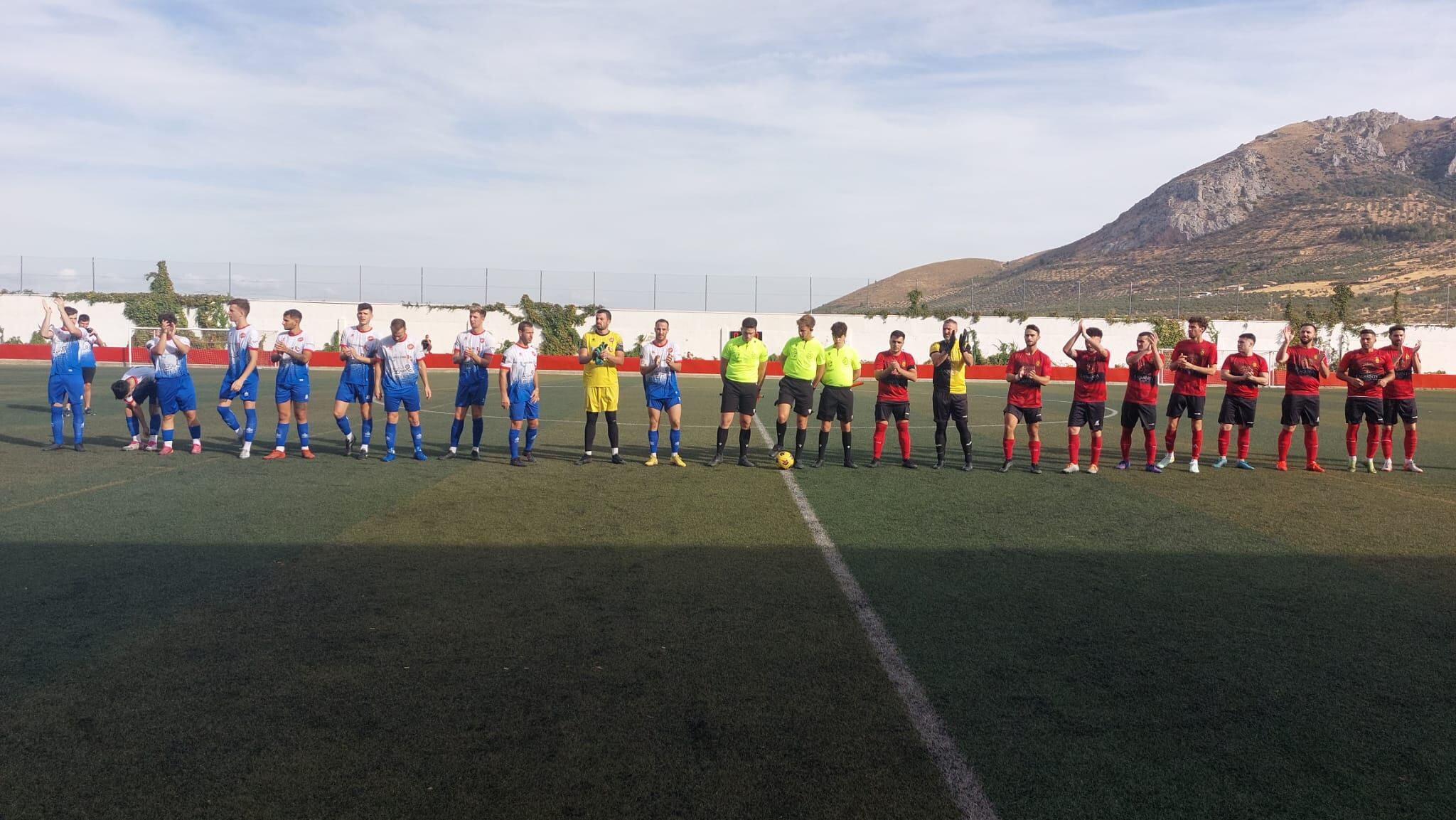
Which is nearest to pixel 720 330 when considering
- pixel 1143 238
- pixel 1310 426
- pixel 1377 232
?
pixel 1310 426

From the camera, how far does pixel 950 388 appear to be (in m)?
12.3

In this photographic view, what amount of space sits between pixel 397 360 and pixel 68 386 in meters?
4.33

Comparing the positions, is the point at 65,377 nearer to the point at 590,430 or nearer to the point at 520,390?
the point at 520,390

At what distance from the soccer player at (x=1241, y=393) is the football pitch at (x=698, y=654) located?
284 centimetres

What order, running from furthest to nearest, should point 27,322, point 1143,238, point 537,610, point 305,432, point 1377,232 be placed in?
point 1143,238, point 1377,232, point 27,322, point 305,432, point 537,610

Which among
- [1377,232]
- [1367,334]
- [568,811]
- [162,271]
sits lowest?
[568,811]

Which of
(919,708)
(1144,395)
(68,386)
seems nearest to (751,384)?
(1144,395)

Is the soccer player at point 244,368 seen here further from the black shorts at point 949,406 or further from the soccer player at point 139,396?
the black shorts at point 949,406

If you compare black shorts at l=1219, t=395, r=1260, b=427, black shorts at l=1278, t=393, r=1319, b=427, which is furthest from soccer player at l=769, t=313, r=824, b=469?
black shorts at l=1278, t=393, r=1319, b=427

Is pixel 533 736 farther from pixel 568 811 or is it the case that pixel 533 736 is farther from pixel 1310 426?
pixel 1310 426

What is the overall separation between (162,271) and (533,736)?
54177 millimetres

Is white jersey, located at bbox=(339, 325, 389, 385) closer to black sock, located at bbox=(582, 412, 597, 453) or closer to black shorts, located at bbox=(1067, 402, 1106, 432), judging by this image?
black sock, located at bbox=(582, 412, 597, 453)

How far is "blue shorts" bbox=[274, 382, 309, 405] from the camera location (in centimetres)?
1177

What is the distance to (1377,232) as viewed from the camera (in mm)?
92500
